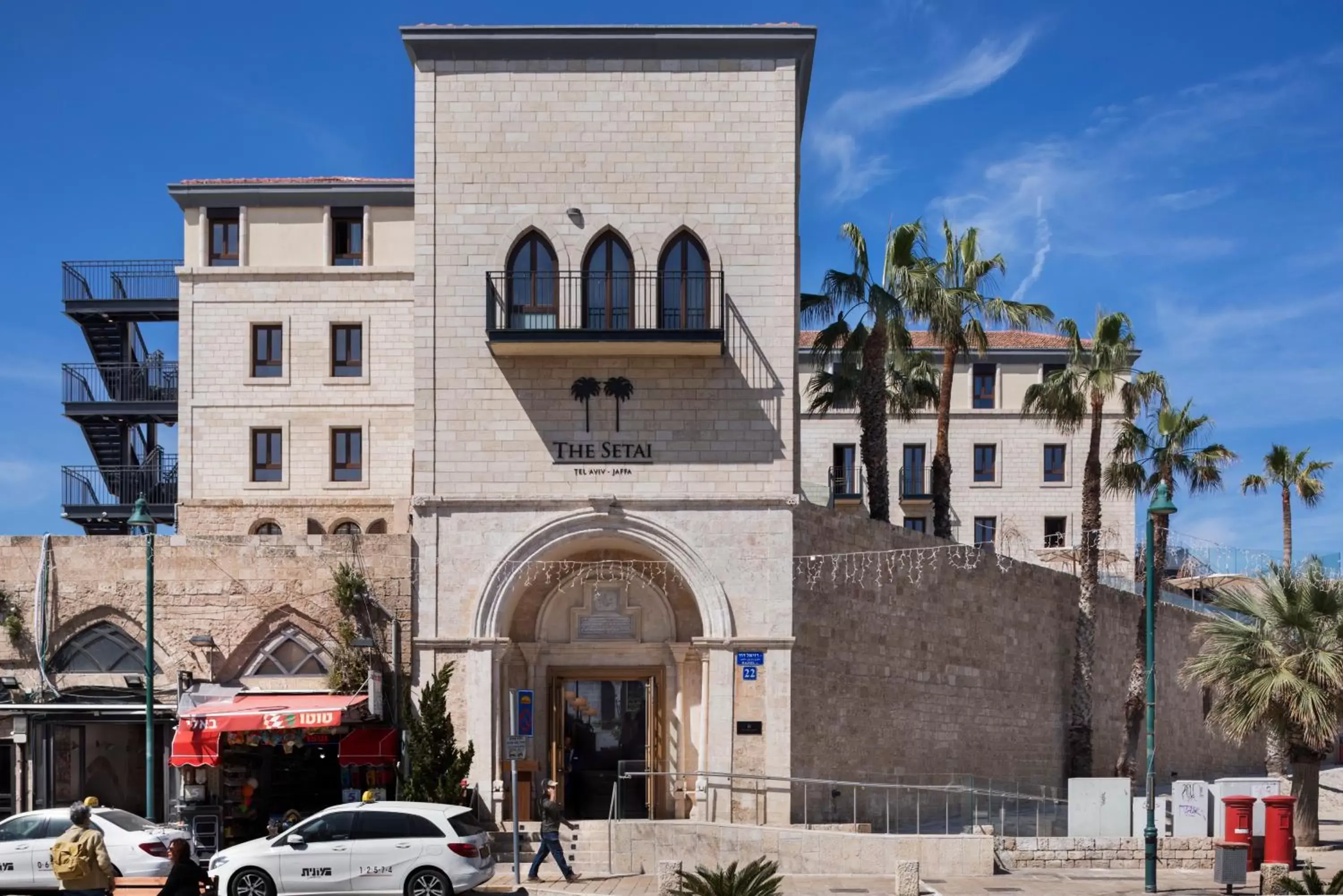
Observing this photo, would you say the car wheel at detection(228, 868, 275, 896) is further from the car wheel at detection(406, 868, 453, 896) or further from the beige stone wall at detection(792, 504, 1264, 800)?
the beige stone wall at detection(792, 504, 1264, 800)

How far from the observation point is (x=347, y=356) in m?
33.9

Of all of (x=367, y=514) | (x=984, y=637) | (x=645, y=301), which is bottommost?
(x=984, y=637)

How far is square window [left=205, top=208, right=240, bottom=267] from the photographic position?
34.1m

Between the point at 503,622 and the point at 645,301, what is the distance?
20.1 ft

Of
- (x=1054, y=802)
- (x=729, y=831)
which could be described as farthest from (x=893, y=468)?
(x=729, y=831)

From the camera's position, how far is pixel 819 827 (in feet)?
79.6

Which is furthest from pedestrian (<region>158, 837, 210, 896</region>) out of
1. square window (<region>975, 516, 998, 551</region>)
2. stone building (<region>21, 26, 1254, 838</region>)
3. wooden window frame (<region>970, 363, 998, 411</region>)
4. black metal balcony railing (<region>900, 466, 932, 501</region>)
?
wooden window frame (<region>970, 363, 998, 411</region>)

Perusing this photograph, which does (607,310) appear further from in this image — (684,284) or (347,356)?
(347,356)

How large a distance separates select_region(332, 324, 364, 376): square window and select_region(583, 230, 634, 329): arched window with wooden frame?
34.4 ft

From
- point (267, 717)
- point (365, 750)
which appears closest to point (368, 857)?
point (267, 717)

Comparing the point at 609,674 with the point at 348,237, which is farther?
the point at 348,237

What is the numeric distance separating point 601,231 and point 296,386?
11.7 m

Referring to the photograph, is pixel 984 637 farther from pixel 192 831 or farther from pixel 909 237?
pixel 192 831

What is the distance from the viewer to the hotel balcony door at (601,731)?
86.5 feet
